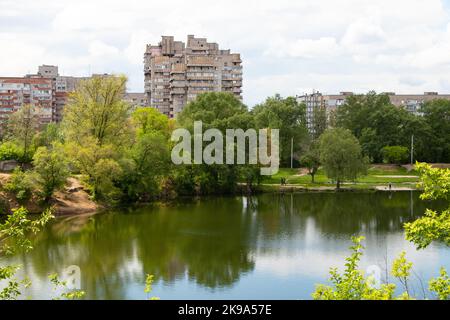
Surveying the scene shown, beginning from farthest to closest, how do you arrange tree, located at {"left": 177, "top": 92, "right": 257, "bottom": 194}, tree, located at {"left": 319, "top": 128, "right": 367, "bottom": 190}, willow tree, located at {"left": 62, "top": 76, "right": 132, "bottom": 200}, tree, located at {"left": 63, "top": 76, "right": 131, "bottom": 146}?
tree, located at {"left": 319, "top": 128, "right": 367, "bottom": 190} < tree, located at {"left": 177, "top": 92, "right": 257, "bottom": 194} < tree, located at {"left": 63, "top": 76, "right": 131, "bottom": 146} < willow tree, located at {"left": 62, "top": 76, "right": 132, "bottom": 200}

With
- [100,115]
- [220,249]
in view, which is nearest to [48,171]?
[100,115]

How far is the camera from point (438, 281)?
6.78 m

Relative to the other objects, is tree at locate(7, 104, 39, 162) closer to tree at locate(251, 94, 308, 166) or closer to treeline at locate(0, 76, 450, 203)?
treeline at locate(0, 76, 450, 203)

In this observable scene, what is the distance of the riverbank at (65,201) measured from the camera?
2870 centimetres

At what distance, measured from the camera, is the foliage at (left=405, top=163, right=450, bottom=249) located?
25.6ft

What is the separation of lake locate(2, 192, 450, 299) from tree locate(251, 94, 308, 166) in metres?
18.9

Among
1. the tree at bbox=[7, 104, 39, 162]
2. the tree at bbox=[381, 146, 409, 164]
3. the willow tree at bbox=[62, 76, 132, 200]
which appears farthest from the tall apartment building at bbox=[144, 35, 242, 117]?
the willow tree at bbox=[62, 76, 132, 200]

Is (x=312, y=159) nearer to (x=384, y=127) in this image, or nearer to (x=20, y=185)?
(x=384, y=127)

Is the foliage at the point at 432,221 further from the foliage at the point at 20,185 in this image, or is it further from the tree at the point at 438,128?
the tree at the point at 438,128

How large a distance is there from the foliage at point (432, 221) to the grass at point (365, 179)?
3358 cm

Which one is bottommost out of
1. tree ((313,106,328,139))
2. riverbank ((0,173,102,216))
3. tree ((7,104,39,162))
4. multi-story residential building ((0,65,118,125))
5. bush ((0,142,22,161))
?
riverbank ((0,173,102,216))

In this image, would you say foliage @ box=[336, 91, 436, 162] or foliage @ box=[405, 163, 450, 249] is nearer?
foliage @ box=[405, 163, 450, 249]

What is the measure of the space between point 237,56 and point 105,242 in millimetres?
51088
